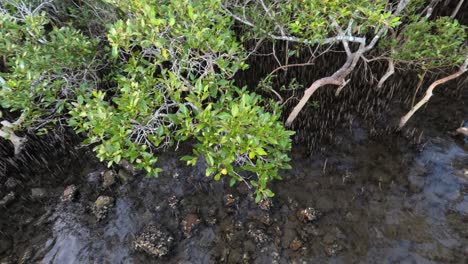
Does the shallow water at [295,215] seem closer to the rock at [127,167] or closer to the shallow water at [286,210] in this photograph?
the shallow water at [286,210]

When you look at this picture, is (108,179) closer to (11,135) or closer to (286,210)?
(11,135)

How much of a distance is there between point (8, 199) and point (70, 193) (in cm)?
88

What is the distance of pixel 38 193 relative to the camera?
13.2ft

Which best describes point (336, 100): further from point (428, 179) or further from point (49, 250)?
point (49, 250)

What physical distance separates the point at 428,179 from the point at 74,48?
4709 millimetres

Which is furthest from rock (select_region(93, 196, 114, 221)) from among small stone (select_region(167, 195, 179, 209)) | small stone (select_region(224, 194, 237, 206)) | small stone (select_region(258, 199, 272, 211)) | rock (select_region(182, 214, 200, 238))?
small stone (select_region(258, 199, 272, 211))

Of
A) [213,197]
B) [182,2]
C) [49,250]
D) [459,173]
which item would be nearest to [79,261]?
[49,250]

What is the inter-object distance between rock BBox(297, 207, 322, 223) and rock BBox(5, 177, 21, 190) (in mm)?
4061

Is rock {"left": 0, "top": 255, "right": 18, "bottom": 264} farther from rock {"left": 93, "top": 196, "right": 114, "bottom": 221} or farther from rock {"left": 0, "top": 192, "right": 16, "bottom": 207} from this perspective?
rock {"left": 93, "top": 196, "right": 114, "bottom": 221}

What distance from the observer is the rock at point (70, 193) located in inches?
154

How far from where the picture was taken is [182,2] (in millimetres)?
2594

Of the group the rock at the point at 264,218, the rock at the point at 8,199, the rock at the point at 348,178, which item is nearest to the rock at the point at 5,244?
the rock at the point at 8,199

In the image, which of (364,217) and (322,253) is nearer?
(322,253)

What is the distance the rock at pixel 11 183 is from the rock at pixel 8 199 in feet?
0.50
